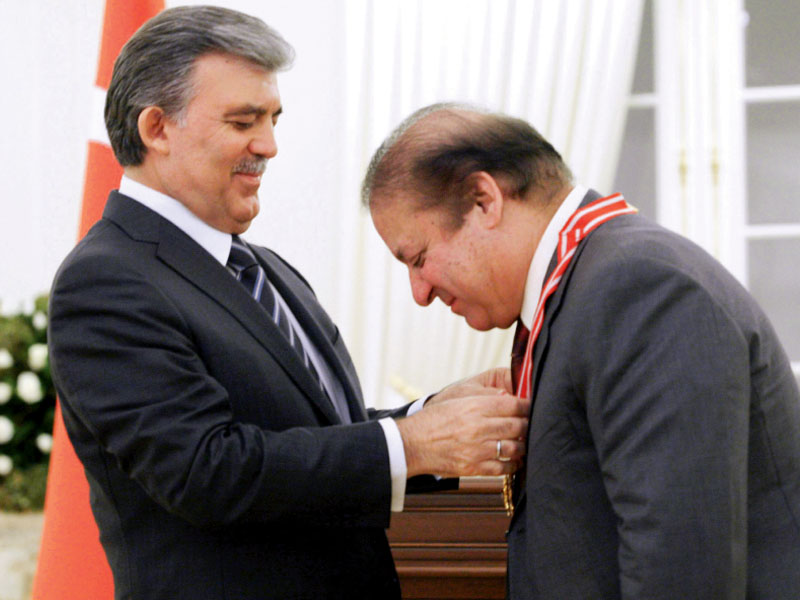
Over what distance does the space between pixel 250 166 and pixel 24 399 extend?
1.59 m

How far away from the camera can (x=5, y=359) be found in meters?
3.04

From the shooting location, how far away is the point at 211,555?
5.26 ft

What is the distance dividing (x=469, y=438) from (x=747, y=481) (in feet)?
1.40

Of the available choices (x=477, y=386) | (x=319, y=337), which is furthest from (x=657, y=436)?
(x=319, y=337)

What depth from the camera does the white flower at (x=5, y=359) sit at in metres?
3.04

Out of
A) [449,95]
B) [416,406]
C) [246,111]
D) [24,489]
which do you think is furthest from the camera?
[449,95]

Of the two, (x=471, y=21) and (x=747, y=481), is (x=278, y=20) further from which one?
(x=747, y=481)

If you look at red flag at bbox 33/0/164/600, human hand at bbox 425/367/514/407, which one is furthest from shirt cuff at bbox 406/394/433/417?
red flag at bbox 33/0/164/600

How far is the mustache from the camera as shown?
6.02ft

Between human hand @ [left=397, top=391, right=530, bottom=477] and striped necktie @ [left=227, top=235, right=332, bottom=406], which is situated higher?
striped necktie @ [left=227, top=235, right=332, bottom=406]

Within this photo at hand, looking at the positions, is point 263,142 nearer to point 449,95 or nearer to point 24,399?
point 24,399

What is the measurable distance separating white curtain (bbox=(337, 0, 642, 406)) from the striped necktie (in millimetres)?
1930

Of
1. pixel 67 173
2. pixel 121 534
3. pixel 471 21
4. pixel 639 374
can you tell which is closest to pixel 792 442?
pixel 639 374

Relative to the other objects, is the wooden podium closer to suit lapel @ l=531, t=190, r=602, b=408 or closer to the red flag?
the red flag
